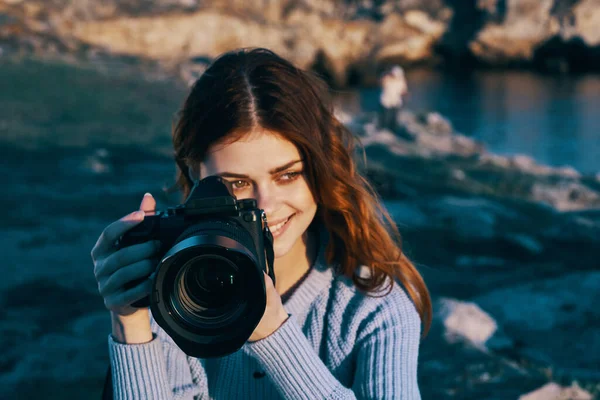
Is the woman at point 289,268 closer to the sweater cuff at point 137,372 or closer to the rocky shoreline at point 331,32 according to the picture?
the sweater cuff at point 137,372

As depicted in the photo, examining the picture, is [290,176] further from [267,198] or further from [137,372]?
[137,372]

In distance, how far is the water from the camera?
43.2ft

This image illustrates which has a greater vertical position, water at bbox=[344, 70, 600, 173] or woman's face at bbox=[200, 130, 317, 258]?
water at bbox=[344, 70, 600, 173]

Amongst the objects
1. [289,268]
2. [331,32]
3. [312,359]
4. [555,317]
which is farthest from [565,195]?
[331,32]

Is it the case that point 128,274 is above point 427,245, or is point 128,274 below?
above

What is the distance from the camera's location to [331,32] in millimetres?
22766

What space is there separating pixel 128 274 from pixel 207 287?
0.68 ft

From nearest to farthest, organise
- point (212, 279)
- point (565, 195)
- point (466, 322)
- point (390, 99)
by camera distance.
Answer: point (212, 279) < point (466, 322) < point (565, 195) < point (390, 99)

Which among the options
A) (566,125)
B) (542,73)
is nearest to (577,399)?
(566,125)

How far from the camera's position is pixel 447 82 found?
941 inches

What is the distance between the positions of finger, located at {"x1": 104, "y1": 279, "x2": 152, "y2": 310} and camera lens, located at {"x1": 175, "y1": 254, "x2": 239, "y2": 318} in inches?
5.9

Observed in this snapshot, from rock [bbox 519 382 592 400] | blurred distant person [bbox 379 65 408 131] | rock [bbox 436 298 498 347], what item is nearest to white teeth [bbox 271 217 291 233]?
rock [bbox 519 382 592 400]

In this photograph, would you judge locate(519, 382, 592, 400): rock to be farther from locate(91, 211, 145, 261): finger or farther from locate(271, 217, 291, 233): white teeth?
locate(91, 211, 145, 261): finger

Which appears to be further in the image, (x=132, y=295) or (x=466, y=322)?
(x=466, y=322)
